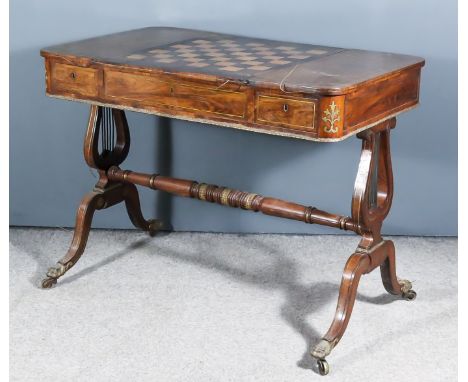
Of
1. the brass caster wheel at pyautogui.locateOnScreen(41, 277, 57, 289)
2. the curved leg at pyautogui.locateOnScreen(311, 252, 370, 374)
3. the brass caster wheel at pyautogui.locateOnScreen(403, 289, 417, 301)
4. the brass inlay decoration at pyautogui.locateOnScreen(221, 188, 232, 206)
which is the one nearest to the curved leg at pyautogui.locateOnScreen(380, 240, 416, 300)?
the brass caster wheel at pyautogui.locateOnScreen(403, 289, 417, 301)

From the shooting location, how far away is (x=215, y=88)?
3.19 metres

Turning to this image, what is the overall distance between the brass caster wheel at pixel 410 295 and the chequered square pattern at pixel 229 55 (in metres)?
0.96

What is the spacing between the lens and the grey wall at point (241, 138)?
404 cm

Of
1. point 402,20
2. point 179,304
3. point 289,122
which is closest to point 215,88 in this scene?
point 289,122

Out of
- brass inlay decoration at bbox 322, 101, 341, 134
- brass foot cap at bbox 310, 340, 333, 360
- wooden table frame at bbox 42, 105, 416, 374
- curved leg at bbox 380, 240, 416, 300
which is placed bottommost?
brass foot cap at bbox 310, 340, 333, 360

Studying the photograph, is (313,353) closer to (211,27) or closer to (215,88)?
(215,88)

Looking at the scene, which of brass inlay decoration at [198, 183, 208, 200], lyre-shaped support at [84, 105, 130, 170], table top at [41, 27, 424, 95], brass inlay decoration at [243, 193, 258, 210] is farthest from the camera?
lyre-shaped support at [84, 105, 130, 170]

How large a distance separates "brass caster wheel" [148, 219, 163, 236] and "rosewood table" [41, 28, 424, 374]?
0.41m

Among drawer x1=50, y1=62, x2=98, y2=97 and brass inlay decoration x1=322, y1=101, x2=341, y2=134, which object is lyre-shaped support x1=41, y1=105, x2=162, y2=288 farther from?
brass inlay decoration x1=322, y1=101, x2=341, y2=134

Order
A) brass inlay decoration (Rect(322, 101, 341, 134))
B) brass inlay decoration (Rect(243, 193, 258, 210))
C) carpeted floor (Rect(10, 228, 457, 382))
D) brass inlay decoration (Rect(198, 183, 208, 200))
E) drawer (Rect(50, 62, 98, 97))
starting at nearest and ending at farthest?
brass inlay decoration (Rect(322, 101, 341, 134)) < carpeted floor (Rect(10, 228, 457, 382)) < drawer (Rect(50, 62, 98, 97)) < brass inlay decoration (Rect(243, 193, 258, 210)) < brass inlay decoration (Rect(198, 183, 208, 200))

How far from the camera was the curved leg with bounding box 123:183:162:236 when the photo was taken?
13.4 feet

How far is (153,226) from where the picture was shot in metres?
4.31

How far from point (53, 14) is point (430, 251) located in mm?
1919

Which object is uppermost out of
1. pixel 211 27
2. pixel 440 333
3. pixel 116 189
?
pixel 211 27
